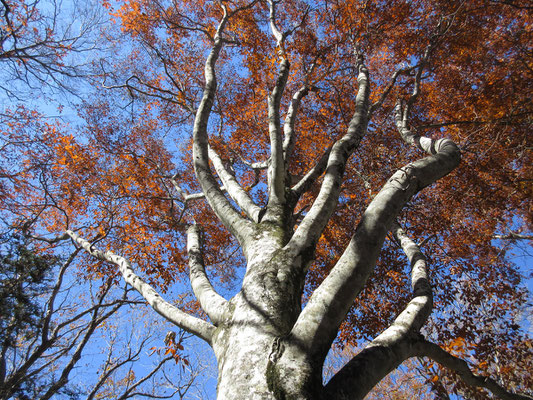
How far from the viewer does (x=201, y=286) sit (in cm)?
305

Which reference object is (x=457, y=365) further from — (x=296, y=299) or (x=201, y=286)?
(x=201, y=286)

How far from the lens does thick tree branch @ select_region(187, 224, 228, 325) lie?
2510 millimetres

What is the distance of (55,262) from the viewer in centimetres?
575

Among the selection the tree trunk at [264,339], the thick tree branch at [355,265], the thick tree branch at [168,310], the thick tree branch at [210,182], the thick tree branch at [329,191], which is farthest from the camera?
the thick tree branch at [210,182]

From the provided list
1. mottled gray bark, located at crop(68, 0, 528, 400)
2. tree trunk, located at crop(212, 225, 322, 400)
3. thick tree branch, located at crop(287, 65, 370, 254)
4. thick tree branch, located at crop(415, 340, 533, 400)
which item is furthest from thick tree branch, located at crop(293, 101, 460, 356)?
thick tree branch, located at crop(415, 340, 533, 400)

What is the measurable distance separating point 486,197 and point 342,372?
7.62m

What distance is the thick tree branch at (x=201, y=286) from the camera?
2510mm

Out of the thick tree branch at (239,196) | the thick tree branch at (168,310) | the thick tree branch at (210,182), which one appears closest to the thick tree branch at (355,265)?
the thick tree branch at (168,310)

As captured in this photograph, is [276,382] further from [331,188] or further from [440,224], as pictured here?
[440,224]

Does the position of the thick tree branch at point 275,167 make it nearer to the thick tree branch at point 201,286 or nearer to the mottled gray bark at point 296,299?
the mottled gray bark at point 296,299

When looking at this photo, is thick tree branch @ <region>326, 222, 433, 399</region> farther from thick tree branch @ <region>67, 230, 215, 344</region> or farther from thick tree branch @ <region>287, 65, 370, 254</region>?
thick tree branch @ <region>67, 230, 215, 344</region>

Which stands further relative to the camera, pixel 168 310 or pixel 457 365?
pixel 168 310

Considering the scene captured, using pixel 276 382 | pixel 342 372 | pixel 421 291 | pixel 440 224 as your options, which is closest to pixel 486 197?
pixel 440 224

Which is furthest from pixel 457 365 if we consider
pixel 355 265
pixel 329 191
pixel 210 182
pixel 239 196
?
pixel 210 182
